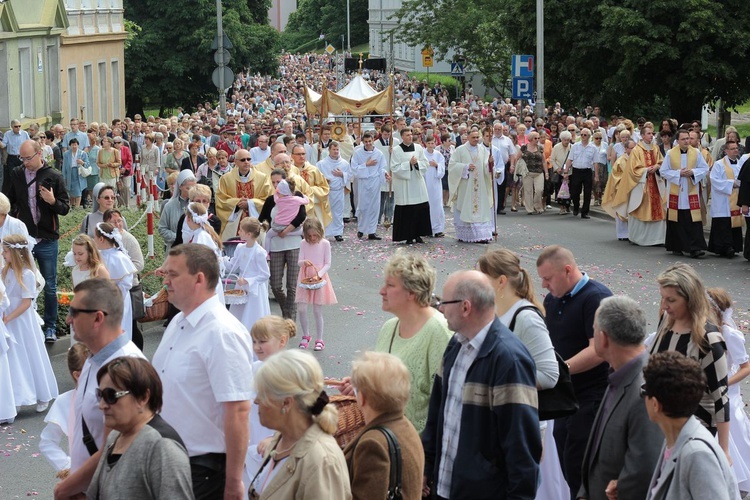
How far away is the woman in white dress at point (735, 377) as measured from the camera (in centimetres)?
→ 738

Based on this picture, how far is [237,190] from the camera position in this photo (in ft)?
49.8

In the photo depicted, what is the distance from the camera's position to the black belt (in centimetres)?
562

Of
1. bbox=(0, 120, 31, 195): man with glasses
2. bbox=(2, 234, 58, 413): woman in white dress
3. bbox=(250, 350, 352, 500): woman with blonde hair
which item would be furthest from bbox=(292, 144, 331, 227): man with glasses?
bbox=(250, 350, 352, 500): woman with blonde hair

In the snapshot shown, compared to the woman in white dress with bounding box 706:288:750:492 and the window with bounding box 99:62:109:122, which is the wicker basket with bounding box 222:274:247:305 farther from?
the window with bounding box 99:62:109:122

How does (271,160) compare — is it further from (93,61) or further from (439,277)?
(93,61)

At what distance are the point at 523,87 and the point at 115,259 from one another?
2032 centimetres

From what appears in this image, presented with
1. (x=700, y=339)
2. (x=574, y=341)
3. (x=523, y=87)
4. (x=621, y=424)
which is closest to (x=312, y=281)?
(x=574, y=341)

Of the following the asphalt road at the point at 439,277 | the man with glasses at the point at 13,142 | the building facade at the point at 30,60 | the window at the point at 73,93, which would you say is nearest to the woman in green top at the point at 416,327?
the asphalt road at the point at 439,277

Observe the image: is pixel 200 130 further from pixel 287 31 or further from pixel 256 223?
pixel 287 31

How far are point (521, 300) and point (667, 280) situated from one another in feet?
2.59

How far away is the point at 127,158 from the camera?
27469mm

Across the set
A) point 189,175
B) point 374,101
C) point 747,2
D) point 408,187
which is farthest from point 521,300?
point 747,2

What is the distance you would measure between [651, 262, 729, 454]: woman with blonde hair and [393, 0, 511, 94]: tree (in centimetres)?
3910

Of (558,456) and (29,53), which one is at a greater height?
(29,53)
